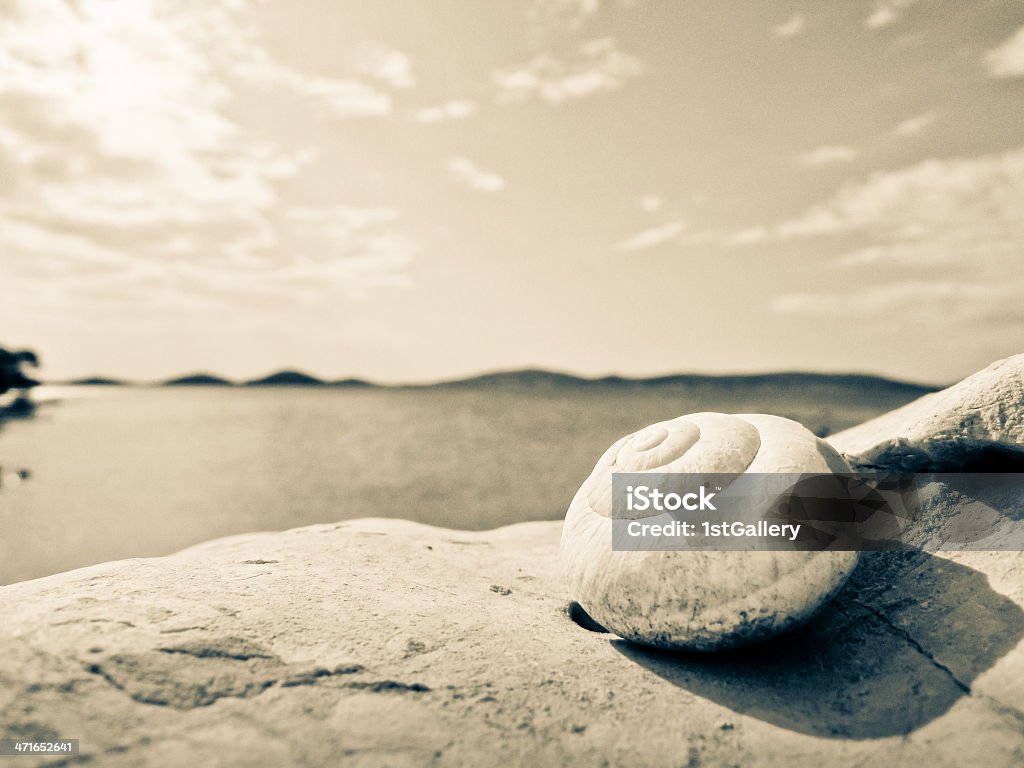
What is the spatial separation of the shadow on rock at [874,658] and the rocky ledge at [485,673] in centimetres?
1

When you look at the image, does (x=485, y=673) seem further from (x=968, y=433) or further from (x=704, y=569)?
(x=968, y=433)

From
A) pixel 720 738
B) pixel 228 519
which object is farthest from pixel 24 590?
pixel 228 519

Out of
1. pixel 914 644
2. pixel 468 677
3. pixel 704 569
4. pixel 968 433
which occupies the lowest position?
pixel 468 677

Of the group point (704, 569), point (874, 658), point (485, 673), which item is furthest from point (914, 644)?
point (485, 673)

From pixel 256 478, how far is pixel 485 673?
1867 cm

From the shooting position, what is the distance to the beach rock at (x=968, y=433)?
3.55 meters

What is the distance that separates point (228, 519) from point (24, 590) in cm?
1135

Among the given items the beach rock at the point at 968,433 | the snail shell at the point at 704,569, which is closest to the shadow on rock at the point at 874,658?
the snail shell at the point at 704,569

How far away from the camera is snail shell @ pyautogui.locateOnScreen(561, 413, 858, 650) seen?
3.02m

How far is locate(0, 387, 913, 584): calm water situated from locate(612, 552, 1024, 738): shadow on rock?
30.5ft

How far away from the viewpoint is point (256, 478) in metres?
19.6

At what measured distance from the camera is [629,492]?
347cm

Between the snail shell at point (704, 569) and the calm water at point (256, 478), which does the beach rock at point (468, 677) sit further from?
the calm water at point (256, 478)

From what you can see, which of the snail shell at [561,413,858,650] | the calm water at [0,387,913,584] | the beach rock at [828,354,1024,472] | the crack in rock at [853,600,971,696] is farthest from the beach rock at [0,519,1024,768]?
the calm water at [0,387,913,584]
